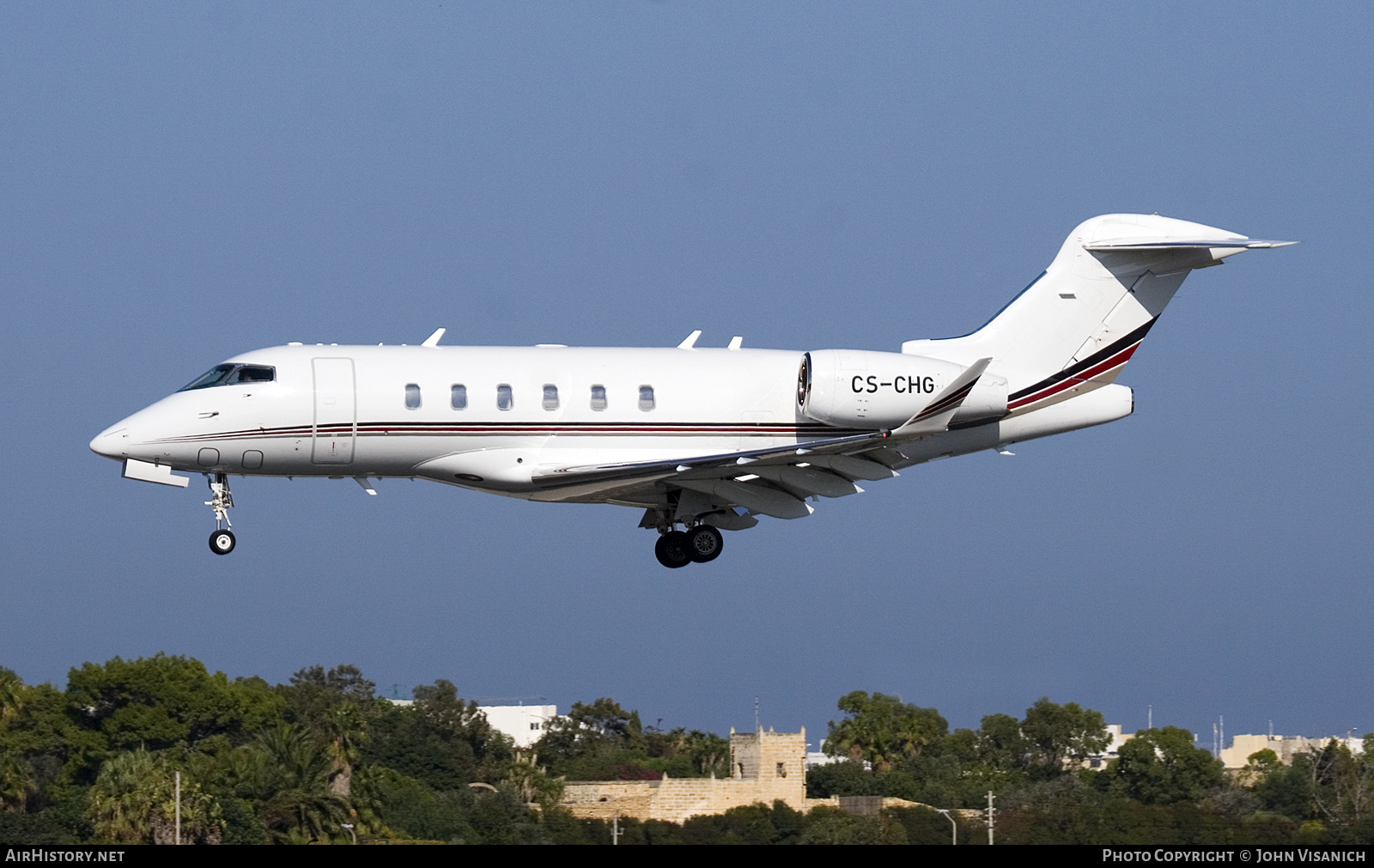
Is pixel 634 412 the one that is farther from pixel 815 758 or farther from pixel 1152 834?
pixel 815 758

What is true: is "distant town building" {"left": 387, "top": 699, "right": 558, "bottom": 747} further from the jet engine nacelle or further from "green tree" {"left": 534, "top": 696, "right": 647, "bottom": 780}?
the jet engine nacelle

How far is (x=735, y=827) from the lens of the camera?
109 ft

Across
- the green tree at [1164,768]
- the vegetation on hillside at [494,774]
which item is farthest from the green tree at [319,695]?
the green tree at [1164,768]

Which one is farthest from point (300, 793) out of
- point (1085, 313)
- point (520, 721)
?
point (520, 721)

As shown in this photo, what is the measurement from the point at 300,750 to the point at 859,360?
2332 cm

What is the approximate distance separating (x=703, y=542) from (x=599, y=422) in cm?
271

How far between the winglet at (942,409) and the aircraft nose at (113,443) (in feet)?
34.6

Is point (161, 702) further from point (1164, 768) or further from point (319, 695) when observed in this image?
point (1164, 768)

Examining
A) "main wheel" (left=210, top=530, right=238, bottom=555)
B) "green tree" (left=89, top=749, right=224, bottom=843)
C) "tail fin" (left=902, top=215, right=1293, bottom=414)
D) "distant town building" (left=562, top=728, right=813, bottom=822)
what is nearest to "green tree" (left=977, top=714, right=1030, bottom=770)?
"distant town building" (left=562, top=728, right=813, bottom=822)

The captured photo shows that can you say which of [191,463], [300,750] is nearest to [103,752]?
[300,750]

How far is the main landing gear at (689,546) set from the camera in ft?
91.7

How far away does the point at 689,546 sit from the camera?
28.0 m

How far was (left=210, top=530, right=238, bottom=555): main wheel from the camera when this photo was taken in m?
26.5

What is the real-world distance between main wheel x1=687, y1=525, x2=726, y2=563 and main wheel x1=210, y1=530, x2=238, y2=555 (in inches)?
260
